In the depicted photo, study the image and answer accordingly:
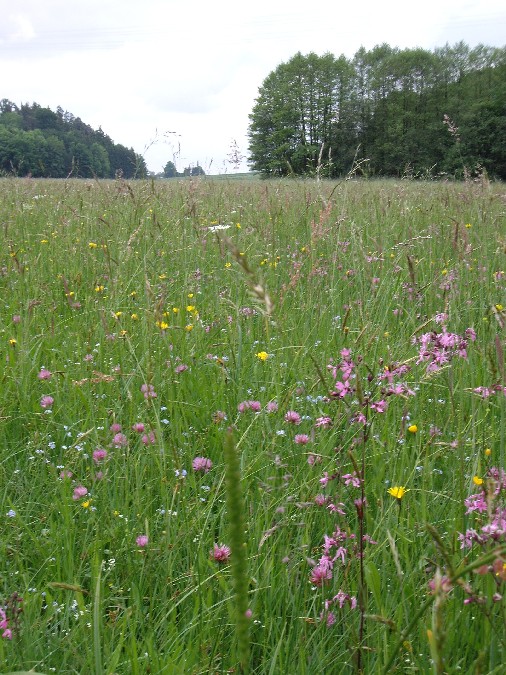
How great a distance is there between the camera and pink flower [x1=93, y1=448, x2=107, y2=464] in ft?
4.84

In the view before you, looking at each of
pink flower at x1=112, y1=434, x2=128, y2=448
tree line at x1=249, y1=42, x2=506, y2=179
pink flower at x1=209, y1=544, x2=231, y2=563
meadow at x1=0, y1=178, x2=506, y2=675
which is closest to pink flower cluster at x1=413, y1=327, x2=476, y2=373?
meadow at x1=0, y1=178, x2=506, y2=675

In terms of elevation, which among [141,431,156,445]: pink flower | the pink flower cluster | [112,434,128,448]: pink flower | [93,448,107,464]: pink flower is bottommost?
[93,448,107,464]: pink flower

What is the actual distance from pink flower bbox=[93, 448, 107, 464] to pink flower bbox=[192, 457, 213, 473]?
23cm

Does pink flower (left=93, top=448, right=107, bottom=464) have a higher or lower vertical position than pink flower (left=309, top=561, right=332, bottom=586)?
higher

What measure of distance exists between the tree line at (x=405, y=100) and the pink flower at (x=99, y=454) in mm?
24168

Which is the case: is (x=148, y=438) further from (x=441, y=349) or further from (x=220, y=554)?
(x=441, y=349)

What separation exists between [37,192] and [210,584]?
6120 mm

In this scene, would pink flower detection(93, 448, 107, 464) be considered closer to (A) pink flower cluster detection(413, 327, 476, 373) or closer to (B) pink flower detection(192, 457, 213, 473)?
(B) pink flower detection(192, 457, 213, 473)

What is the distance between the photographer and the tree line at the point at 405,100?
89.8 feet

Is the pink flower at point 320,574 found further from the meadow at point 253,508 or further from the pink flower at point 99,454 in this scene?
the pink flower at point 99,454

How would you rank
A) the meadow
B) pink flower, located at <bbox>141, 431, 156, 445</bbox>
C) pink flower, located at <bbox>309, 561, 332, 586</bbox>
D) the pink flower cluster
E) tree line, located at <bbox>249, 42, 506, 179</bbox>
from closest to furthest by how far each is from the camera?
the meadow < pink flower, located at <bbox>309, 561, 332, 586</bbox> < the pink flower cluster < pink flower, located at <bbox>141, 431, 156, 445</bbox> < tree line, located at <bbox>249, 42, 506, 179</bbox>

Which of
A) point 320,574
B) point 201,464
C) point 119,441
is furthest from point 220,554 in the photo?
point 119,441

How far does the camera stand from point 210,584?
3.77 feet

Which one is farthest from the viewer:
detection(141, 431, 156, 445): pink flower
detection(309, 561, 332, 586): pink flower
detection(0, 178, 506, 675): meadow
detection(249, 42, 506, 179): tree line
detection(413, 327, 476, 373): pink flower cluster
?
detection(249, 42, 506, 179): tree line
